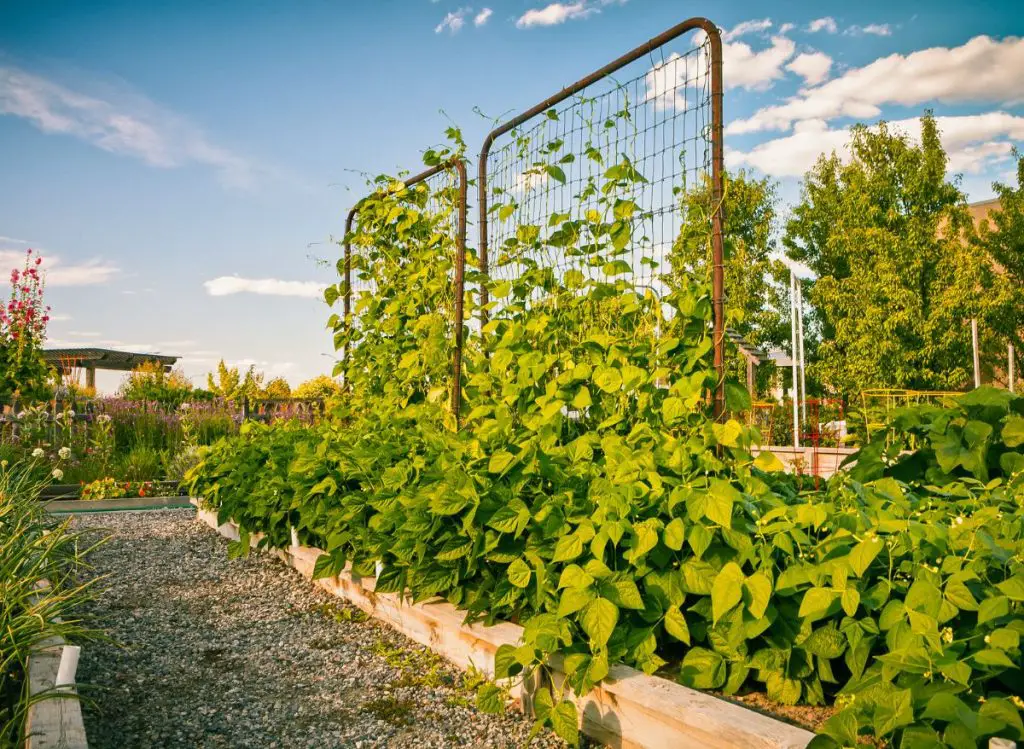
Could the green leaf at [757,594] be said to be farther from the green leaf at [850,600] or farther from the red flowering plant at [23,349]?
the red flowering plant at [23,349]

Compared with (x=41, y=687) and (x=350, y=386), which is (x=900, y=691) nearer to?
(x=41, y=687)

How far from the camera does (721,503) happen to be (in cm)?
210

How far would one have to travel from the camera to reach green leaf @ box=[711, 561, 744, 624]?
1938 millimetres

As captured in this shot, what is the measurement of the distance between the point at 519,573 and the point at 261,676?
1334mm

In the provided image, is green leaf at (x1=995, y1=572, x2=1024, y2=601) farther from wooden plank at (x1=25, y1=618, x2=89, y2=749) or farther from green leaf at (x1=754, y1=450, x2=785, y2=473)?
wooden plank at (x1=25, y1=618, x2=89, y2=749)

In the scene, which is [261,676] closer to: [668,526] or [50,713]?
[50,713]

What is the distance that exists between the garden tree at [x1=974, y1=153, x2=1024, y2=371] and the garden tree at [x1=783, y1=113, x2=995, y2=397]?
1.95 ft

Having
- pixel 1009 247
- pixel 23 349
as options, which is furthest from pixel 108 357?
pixel 1009 247

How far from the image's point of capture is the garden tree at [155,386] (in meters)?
12.7

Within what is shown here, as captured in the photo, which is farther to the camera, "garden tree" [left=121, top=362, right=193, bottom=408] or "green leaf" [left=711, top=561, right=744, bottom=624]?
"garden tree" [left=121, top=362, right=193, bottom=408]

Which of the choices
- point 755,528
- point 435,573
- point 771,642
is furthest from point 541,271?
point 771,642

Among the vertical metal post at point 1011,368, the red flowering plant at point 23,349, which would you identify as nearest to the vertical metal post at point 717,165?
the red flowering plant at point 23,349

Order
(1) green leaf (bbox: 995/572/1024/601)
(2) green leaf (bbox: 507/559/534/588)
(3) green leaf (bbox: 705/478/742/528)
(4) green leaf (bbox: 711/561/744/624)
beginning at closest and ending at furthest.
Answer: (1) green leaf (bbox: 995/572/1024/601) < (4) green leaf (bbox: 711/561/744/624) < (3) green leaf (bbox: 705/478/742/528) < (2) green leaf (bbox: 507/559/534/588)

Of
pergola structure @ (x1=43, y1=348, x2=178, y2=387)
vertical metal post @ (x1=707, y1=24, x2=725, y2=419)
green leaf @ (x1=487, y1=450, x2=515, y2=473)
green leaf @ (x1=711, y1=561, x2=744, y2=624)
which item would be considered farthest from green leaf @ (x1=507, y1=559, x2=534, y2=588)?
pergola structure @ (x1=43, y1=348, x2=178, y2=387)
